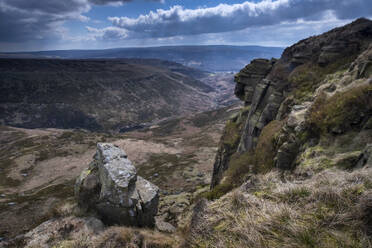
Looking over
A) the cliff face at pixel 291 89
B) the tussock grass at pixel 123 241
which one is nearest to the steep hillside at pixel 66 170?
the tussock grass at pixel 123 241

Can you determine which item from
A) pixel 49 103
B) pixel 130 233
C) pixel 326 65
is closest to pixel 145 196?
pixel 130 233

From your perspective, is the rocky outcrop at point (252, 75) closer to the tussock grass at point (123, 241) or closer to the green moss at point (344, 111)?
the green moss at point (344, 111)

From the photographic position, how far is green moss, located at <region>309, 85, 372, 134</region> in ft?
29.4

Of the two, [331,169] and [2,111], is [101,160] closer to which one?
[331,169]

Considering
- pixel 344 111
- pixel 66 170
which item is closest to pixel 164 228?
pixel 344 111

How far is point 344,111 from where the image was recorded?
9.52m

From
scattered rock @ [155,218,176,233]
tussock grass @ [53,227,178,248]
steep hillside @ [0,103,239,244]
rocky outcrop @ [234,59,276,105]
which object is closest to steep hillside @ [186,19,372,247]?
tussock grass @ [53,227,178,248]

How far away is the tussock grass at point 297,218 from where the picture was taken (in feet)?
12.6

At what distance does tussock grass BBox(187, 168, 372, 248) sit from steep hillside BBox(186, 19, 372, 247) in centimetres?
2

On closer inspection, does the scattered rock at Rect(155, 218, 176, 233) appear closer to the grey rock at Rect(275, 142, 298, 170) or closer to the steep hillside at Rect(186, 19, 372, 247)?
the steep hillside at Rect(186, 19, 372, 247)

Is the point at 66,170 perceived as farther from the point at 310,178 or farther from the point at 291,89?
the point at 310,178

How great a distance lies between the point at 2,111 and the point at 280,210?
23097cm

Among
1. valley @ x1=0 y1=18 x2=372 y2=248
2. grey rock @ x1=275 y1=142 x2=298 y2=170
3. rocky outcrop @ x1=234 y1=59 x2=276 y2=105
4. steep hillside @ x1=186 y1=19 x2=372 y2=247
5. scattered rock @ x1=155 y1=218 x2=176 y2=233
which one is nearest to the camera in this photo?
steep hillside @ x1=186 y1=19 x2=372 y2=247

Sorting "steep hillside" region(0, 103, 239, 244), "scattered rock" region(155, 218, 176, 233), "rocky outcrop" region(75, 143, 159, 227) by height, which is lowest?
"steep hillside" region(0, 103, 239, 244)
